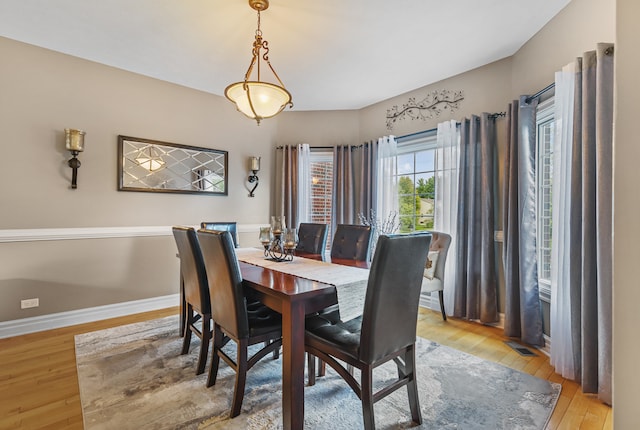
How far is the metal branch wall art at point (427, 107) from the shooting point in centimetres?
347

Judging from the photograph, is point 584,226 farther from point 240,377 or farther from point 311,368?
point 240,377

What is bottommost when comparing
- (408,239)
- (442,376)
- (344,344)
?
(442,376)

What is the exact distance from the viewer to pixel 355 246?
279 centimetres

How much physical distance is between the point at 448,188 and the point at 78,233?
3970 millimetres

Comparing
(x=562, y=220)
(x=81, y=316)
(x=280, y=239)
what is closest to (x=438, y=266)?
(x=562, y=220)

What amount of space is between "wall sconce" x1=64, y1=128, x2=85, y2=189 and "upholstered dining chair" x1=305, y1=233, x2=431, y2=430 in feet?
9.63

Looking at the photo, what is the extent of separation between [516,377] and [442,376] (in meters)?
0.51

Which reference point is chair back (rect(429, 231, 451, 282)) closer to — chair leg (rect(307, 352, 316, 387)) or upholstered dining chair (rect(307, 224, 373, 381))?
upholstered dining chair (rect(307, 224, 373, 381))

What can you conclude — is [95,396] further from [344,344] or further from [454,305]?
[454,305]

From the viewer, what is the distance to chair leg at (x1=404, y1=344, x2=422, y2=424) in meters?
1.63

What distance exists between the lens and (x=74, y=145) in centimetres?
296

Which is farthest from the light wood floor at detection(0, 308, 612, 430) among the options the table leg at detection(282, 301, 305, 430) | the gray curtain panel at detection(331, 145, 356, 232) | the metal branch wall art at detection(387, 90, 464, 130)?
the metal branch wall art at detection(387, 90, 464, 130)

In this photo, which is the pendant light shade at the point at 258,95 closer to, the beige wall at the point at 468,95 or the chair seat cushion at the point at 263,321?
the chair seat cushion at the point at 263,321

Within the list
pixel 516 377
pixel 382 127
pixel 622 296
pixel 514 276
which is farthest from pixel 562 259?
pixel 382 127
